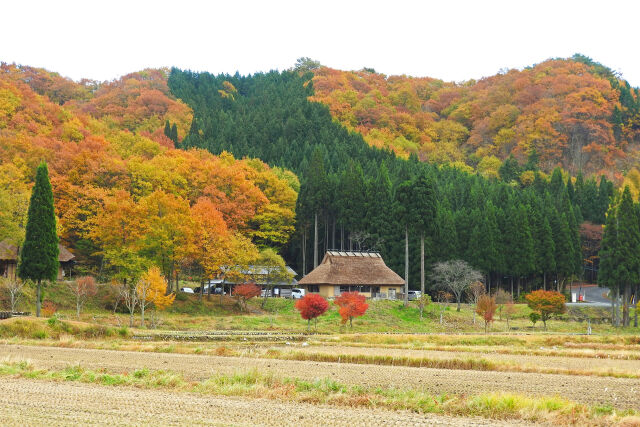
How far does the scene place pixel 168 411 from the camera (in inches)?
492

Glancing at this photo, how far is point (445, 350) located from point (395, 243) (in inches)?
1108

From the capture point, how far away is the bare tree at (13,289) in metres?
33.9

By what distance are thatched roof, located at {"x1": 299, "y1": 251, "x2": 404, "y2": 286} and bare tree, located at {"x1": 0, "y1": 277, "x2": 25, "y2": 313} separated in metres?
21.1

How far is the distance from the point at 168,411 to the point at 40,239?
24.4 meters

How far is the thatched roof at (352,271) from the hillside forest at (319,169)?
2.88m

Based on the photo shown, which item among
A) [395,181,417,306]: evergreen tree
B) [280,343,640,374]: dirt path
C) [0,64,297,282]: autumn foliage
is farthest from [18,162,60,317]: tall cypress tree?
[395,181,417,306]: evergreen tree

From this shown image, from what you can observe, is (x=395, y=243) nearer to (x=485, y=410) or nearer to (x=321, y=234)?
(x=321, y=234)

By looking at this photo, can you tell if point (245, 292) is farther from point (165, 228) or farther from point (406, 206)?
point (406, 206)

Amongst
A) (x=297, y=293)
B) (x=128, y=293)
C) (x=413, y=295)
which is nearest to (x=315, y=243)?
(x=297, y=293)

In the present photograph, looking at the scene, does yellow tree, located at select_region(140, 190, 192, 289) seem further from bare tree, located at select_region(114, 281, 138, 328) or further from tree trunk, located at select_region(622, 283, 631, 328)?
tree trunk, located at select_region(622, 283, 631, 328)

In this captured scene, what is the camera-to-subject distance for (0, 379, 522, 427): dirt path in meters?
11.6

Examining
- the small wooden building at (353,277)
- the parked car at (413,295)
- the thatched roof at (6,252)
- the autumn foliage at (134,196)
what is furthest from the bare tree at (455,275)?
the thatched roof at (6,252)

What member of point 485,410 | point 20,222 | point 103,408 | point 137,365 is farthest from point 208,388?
point 20,222

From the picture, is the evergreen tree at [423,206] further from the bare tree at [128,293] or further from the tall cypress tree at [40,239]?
the tall cypress tree at [40,239]
